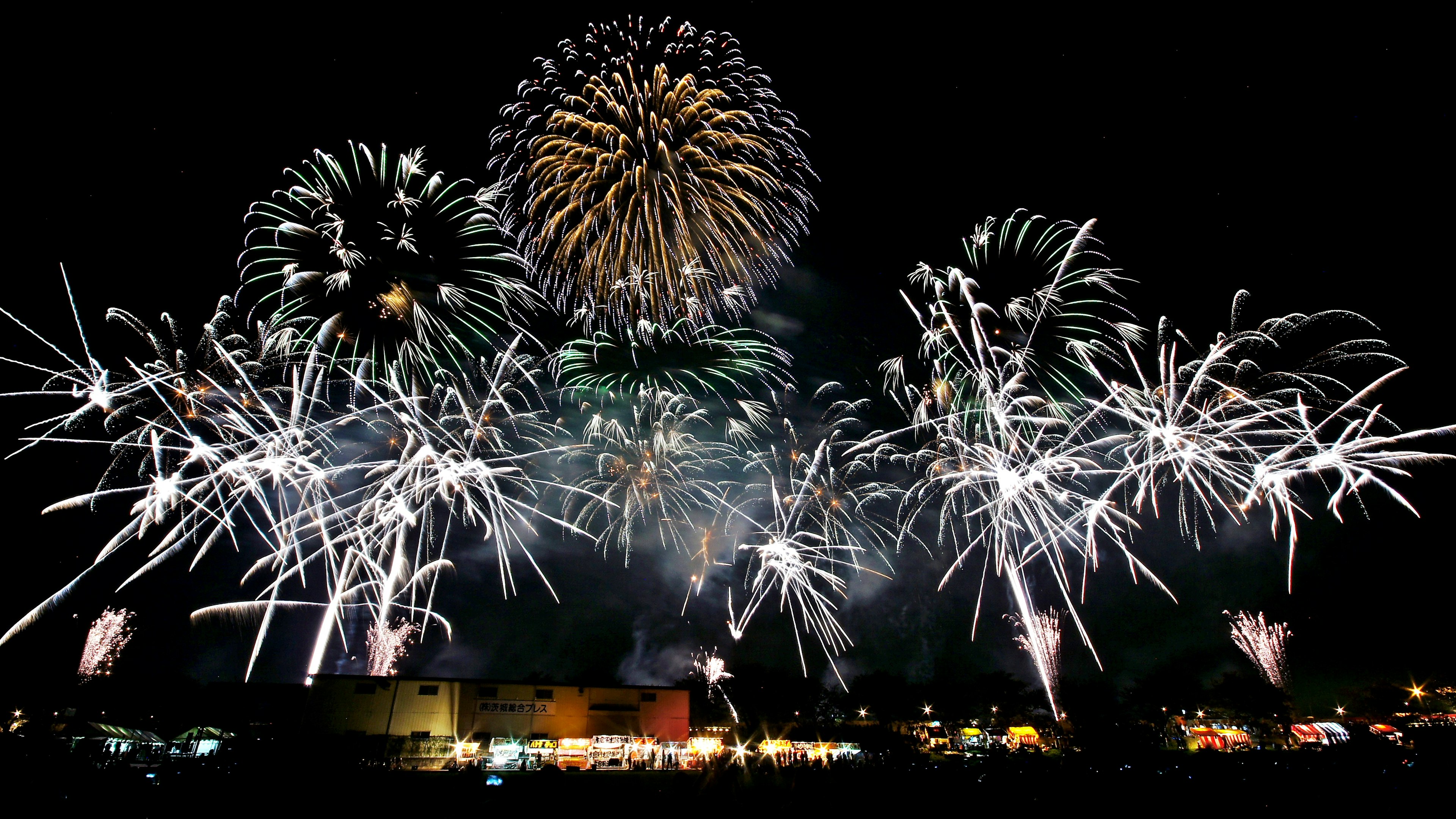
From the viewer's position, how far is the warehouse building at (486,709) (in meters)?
34.0

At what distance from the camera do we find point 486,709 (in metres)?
37.2

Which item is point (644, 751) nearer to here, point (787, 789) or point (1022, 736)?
point (787, 789)

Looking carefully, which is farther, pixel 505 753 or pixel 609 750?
pixel 609 750

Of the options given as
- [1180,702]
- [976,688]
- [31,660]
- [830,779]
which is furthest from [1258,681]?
[31,660]

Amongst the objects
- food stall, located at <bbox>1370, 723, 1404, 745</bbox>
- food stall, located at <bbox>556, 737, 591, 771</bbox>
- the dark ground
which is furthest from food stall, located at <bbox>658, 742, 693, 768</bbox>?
food stall, located at <bbox>1370, 723, 1404, 745</bbox>

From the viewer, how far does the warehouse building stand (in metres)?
34.0

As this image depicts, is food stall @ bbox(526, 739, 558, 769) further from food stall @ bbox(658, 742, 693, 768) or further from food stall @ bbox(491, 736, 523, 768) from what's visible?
food stall @ bbox(658, 742, 693, 768)

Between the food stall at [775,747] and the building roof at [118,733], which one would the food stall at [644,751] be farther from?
the building roof at [118,733]

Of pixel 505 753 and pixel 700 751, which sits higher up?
pixel 505 753

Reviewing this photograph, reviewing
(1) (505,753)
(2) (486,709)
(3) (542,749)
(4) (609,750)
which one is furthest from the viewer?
(4) (609,750)

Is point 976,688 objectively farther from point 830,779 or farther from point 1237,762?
point 830,779

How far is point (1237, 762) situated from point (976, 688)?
8108 cm

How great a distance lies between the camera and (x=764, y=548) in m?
29.9

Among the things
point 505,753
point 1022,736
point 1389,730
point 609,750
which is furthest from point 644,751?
point 1389,730
